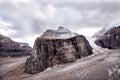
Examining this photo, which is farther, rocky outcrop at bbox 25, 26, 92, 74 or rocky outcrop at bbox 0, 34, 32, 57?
rocky outcrop at bbox 0, 34, 32, 57

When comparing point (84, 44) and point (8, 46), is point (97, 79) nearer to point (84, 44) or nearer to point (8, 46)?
point (84, 44)

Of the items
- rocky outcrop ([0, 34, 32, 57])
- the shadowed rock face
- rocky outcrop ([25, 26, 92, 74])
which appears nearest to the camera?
rocky outcrop ([25, 26, 92, 74])

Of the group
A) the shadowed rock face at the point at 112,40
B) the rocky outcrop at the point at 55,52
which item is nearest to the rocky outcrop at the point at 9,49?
the shadowed rock face at the point at 112,40

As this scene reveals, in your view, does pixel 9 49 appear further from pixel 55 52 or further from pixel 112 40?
pixel 55 52

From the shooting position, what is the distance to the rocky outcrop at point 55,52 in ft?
199

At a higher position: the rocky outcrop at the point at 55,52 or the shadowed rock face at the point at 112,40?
the shadowed rock face at the point at 112,40

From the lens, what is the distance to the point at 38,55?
63531 mm

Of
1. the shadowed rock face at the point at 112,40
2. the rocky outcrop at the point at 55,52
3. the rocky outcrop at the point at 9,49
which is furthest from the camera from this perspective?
the rocky outcrop at the point at 9,49

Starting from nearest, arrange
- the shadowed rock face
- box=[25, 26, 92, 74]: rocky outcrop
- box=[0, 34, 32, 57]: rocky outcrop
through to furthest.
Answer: box=[25, 26, 92, 74]: rocky outcrop
the shadowed rock face
box=[0, 34, 32, 57]: rocky outcrop

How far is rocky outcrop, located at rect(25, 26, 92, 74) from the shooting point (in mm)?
60594

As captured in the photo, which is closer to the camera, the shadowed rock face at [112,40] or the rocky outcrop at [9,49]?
the shadowed rock face at [112,40]

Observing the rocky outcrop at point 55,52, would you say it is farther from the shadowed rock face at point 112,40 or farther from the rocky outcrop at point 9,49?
the rocky outcrop at point 9,49

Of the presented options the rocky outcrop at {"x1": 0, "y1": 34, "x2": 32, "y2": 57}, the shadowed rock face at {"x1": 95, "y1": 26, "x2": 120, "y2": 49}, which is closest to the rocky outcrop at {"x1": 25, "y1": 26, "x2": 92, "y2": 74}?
the shadowed rock face at {"x1": 95, "y1": 26, "x2": 120, "y2": 49}

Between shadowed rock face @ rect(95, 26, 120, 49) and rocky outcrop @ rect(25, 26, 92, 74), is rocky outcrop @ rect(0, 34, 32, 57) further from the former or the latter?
rocky outcrop @ rect(25, 26, 92, 74)
